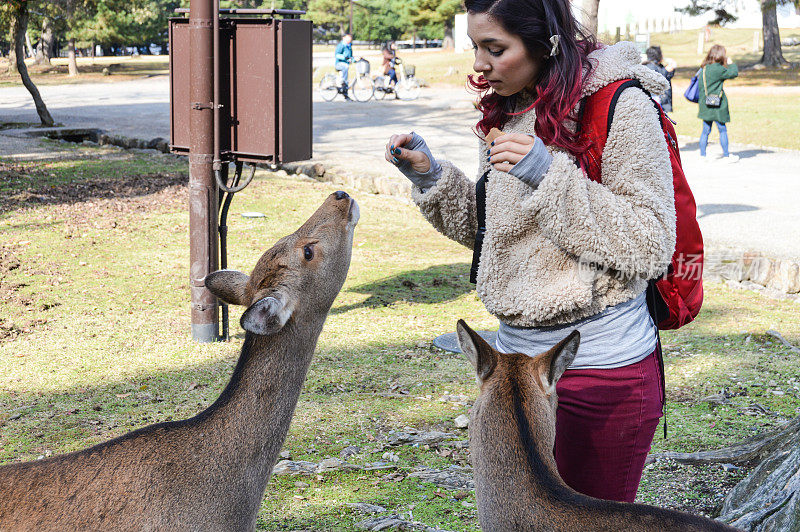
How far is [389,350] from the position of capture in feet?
21.3

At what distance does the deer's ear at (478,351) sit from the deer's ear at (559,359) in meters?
0.17

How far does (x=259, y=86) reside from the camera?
248 inches

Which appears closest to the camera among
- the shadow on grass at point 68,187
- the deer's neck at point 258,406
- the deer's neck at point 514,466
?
the deer's neck at point 514,466

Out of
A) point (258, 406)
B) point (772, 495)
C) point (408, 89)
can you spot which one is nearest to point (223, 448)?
point (258, 406)

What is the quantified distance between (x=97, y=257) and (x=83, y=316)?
6.28 feet

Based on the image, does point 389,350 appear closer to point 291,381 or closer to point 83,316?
point 83,316

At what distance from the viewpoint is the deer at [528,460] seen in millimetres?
2262

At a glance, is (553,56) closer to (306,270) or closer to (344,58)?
(306,270)

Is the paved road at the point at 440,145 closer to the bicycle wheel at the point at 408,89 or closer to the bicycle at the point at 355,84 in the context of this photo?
the bicycle wheel at the point at 408,89

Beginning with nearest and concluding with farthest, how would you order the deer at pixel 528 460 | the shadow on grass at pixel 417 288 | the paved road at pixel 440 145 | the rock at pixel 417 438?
the deer at pixel 528 460
the rock at pixel 417 438
the shadow on grass at pixel 417 288
the paved road at pixel 440 145

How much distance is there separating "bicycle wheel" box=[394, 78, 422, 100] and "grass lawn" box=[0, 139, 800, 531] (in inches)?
772

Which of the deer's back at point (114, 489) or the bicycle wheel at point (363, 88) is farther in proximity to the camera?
the bicycle wheel at point (363, 88)

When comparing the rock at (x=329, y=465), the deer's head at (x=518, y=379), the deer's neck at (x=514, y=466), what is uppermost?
the deer's head at (x=518, y=379)

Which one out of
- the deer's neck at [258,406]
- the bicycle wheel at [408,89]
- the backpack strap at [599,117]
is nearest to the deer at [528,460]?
the backpack strap at [599,117]
